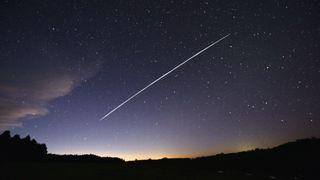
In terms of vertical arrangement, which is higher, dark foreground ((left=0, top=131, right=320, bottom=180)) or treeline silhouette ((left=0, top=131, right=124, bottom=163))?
treeline silhouette ((left=0, top=131, right=124, bottom=163))

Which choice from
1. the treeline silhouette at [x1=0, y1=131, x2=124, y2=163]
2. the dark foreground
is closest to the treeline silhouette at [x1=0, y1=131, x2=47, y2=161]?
the treeline silhouette at [x1=0, y1=131, x2=124, y2=163]

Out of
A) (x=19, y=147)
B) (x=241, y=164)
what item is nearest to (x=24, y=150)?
(x=19, y=147)

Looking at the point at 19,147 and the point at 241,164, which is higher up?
the point at 19,147

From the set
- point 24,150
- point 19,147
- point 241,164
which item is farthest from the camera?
point 24,150

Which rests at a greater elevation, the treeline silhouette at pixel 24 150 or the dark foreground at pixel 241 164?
the treeline silhouette at pixel 24 150

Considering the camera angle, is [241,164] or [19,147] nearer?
[241,164]

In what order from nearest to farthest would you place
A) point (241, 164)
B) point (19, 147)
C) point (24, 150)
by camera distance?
point (241, 164), point (19, 147), point (24, 150)

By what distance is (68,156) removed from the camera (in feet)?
145

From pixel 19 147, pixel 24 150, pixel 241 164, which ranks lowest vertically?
pixel 241 164

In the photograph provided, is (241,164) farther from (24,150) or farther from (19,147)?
(19,147)

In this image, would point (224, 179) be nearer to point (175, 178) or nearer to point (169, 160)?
point (175, 178)

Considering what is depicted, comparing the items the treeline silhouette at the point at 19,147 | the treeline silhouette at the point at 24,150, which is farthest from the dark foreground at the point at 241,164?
the treeline silhouette at the point at 19,147

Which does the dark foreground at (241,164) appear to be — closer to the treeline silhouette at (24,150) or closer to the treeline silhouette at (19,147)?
the treeline silhouette at (24,150)

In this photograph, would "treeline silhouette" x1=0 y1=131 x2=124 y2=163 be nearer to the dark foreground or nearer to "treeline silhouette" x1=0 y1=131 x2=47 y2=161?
"treeline silhouette" x1=0 y1=131 x2=47 y2=161
